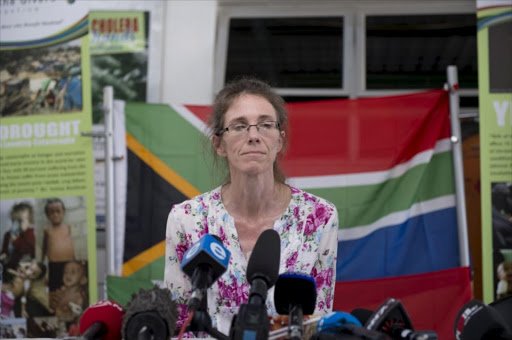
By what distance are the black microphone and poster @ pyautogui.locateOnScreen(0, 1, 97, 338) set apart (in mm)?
2786

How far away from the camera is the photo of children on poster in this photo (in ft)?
13.0

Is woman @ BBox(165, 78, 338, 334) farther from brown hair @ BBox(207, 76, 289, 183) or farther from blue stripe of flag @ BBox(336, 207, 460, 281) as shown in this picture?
blue stripe of flag @ BBox(336, 207, 460, 281)

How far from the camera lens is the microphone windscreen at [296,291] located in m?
1.40

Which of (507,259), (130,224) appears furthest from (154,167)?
(507,259)

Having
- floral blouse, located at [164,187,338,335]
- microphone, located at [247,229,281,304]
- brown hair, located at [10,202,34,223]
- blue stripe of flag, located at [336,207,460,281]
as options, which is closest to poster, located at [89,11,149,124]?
brown hair, located at [10,202,34,223]

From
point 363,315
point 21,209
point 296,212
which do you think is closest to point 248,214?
point 296,212

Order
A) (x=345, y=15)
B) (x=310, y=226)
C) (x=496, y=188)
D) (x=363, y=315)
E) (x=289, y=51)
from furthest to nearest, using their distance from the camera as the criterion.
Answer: (x=289, y=51) < (x=345, y=15) < (x=496, y=188) < (x=310, y=226) < (x=363, y=315)

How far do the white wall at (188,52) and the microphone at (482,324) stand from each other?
3.13 m

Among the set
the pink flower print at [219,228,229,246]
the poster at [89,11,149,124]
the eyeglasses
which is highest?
the poster at [89,11,149,124]

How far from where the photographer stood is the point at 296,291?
1.42 meters

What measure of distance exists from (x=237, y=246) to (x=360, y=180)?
160 cm

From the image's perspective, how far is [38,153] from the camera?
13.2 feet

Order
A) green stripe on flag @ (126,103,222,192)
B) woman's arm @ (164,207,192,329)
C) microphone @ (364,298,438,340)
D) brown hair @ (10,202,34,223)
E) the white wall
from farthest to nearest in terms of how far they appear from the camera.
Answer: the white wall < brown hair @ (10,202,34,223) < green stripe on flag @ (126,103,222,192) < woman's arm @ (164,207,192,329) < microphone @ (364,298,438,340)

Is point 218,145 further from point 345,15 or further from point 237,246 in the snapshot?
point 345,15
